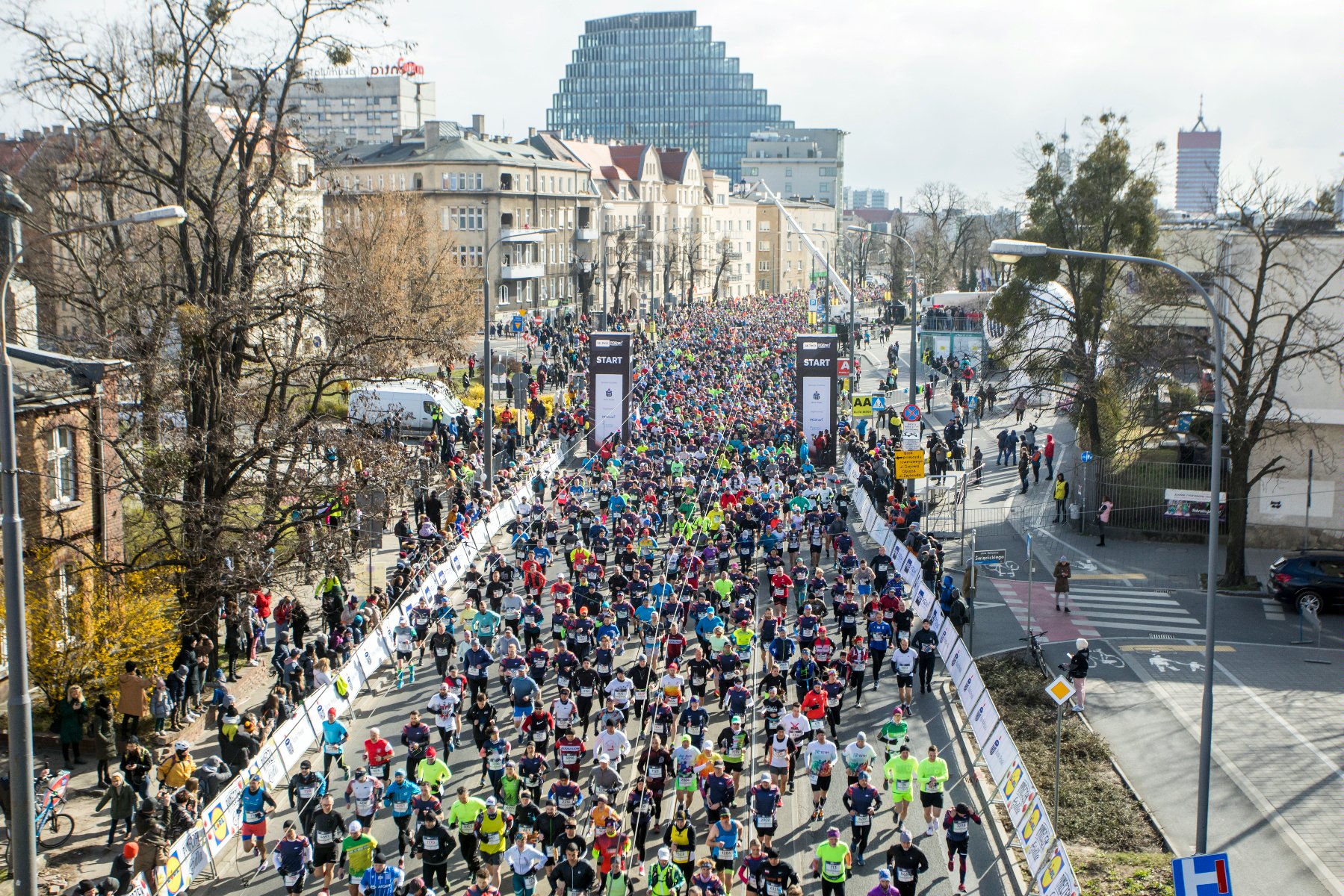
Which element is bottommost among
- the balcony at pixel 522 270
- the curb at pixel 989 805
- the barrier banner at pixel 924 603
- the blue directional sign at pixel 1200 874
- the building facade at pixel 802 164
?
the curb at pixel 989 805

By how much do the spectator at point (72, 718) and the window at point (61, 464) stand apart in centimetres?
437

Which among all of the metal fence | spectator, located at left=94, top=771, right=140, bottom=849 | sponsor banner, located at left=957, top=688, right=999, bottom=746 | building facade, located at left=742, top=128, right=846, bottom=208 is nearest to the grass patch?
sponsor banner, located at left=957, top=688, right=999, bottom=746

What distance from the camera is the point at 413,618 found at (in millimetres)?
23859

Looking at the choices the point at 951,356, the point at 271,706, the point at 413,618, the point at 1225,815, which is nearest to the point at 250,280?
the point at 413,618

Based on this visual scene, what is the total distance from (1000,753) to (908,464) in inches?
622

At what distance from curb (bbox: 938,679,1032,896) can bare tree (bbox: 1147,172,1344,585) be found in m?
11.2

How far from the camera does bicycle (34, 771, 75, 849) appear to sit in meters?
15.9

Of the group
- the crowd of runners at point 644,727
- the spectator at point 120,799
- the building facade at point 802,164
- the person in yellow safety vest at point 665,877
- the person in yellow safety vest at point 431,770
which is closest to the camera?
the person in yellow safety vest at point 665,877

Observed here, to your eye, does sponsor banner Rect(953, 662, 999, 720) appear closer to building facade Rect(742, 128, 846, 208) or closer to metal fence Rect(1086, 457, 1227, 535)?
metal fence Rect(1086, 457, 1227, 535)

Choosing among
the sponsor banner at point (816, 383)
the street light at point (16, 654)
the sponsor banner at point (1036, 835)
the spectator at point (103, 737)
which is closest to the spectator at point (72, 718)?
the spectator at point (103, 737)

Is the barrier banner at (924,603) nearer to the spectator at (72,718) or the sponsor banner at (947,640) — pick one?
the sponsor banner at (947,640)

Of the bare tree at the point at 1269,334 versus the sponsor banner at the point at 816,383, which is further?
the sponsor banner at the point at 816,383

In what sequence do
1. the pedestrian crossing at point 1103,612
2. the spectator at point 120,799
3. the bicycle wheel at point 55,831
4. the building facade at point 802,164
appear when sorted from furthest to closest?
the building facade at point 802,164 < the pedestrian crossing at point 1103,612 < the bicycle wheel at point 55,831 < the spectator at point 120,799

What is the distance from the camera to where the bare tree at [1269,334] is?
2908 centimetres
